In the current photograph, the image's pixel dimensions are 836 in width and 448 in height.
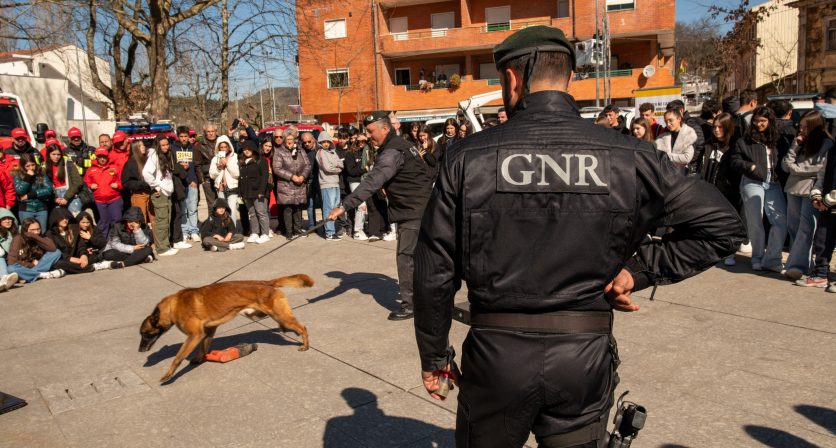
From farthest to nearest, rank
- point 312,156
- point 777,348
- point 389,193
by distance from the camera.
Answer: point 312,156
point 389,193
point 777,348

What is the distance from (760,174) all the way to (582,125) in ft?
20.4

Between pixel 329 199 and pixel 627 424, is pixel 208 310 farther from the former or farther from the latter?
pixel 329 199

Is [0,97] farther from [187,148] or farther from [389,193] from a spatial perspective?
[389,193]

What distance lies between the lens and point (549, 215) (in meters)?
2.00

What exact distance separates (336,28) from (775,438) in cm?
4128

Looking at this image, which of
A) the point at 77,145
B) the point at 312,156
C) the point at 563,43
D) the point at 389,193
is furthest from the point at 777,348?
the point at 77,145

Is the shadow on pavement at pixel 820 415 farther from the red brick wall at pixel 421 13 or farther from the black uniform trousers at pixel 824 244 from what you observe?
the red brick wall at pixel 421 13

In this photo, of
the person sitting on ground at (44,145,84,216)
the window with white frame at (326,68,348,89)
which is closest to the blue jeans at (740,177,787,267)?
the person sitting on ground at (44,145,84,216)

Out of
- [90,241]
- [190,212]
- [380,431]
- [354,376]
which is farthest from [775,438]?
[190,212]

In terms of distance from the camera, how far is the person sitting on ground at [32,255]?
332 inches

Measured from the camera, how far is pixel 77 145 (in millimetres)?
10867

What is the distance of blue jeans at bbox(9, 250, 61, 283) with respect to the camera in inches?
330

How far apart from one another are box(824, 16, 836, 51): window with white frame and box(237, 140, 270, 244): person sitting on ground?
32381 millimetres

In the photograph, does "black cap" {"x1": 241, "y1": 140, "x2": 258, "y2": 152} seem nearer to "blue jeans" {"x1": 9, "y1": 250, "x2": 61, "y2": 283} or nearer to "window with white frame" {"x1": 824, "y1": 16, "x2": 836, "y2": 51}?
"blue jeans" {"x1": 9, "y1": 250, "x2": 61, "y2": 283}
